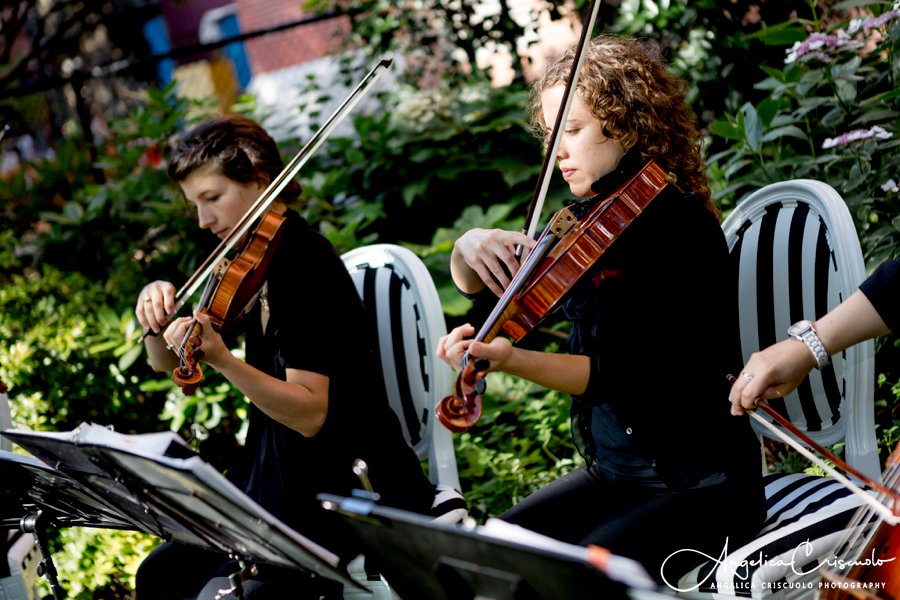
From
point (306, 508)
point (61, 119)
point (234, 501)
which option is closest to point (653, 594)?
point (234, 501)

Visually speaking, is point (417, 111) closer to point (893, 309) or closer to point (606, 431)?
point (606, 431)

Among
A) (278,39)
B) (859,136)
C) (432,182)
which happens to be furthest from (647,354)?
(278,39)

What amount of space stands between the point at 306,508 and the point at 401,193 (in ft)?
6.90

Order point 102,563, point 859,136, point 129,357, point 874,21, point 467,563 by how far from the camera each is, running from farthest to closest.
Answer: point 129,357
point 102,563
point 874,21
point 859,136
point 467,563

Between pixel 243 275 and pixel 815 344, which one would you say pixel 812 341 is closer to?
pixel 815 344

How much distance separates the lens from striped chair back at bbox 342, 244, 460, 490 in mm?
2371

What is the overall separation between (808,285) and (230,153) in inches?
52.2

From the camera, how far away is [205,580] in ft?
6.89

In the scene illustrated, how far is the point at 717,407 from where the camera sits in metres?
1.84

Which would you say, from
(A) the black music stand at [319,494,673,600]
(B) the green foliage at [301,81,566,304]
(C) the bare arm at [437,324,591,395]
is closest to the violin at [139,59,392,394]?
(C) the bare arm at [437,324,591,395]

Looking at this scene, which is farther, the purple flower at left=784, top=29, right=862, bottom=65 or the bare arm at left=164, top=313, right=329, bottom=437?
the purple flower at left=784, top=29, right=862, bottom=65

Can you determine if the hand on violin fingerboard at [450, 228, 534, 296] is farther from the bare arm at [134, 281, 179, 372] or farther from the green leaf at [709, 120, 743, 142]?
the green leaf at [709, 120, 743, 142]

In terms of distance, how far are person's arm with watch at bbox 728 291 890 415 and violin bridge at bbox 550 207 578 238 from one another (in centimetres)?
42
